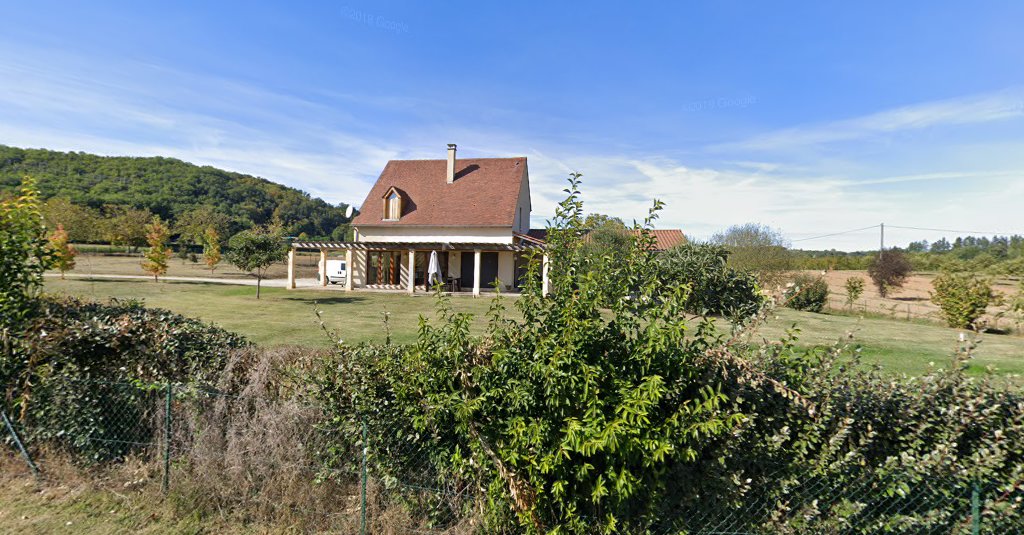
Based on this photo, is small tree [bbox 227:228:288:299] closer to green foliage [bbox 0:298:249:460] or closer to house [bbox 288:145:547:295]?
house [bbox 288:145:547:295]

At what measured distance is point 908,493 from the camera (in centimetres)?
317

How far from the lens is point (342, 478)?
13.6 ft

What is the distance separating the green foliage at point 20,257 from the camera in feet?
16.2

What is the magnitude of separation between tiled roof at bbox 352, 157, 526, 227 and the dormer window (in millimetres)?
349

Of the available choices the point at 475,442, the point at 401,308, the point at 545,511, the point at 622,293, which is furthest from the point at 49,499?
the point at 401,308

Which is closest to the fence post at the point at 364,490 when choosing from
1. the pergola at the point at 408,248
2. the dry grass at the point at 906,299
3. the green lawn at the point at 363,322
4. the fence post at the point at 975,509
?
the green lawn at the point at 363,322

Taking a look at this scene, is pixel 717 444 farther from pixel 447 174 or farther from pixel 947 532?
pixel 447 174

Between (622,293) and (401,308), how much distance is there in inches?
706

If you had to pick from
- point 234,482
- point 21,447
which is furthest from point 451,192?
point 234,482

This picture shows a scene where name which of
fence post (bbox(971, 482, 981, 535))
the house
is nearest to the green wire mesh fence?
fence post (bbox(971, 482, 981, 535))

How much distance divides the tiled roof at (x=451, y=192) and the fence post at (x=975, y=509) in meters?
25.6

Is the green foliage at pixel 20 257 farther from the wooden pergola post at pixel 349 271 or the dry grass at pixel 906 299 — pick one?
the wooden pergola post at pixel 349 271

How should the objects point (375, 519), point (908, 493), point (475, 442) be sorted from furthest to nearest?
point (375, 519) < point (475, 442) < point (908, 493)

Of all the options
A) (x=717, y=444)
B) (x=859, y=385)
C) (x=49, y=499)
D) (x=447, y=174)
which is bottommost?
(x=49, y=499)
